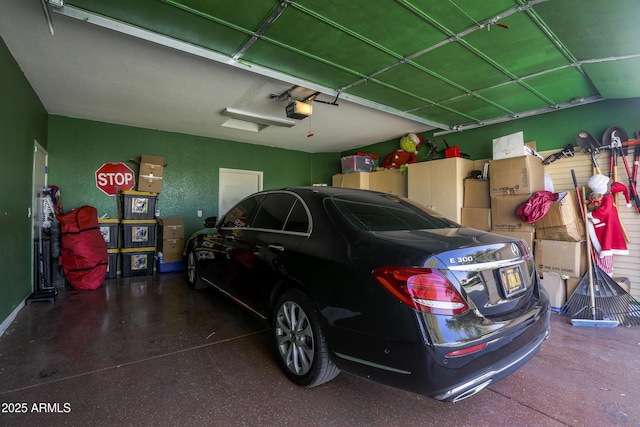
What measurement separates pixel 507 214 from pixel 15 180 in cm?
572

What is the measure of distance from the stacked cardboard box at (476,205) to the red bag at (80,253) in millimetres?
5449

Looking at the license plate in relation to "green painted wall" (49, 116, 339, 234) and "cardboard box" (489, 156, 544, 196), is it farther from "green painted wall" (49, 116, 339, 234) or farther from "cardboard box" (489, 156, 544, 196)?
"green painted wall" (49, 116, 339, 234)

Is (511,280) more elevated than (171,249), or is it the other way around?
(511,280)

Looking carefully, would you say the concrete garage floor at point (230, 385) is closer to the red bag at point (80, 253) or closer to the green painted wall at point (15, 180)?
the green painted wall at point (15, 180)

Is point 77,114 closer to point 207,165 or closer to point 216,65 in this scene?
point 207,165

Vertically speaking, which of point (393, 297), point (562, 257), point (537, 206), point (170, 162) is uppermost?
point (170, 162)

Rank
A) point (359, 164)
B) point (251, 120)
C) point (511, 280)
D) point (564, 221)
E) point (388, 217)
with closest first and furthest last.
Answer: point (511, 280)
point (388, 217)
point (564, 221)
point (251, 120)
point (359, 164)

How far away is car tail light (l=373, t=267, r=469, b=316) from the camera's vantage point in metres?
1.34

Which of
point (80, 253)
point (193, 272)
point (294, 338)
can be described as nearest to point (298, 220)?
point (294, 338)

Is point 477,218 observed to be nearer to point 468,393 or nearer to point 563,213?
point 563,213

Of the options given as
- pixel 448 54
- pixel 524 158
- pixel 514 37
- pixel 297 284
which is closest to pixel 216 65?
pixel 448 54

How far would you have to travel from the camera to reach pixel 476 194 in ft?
15.1

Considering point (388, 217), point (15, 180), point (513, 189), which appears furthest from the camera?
point (513, 189)

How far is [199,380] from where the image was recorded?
78.0 inches
